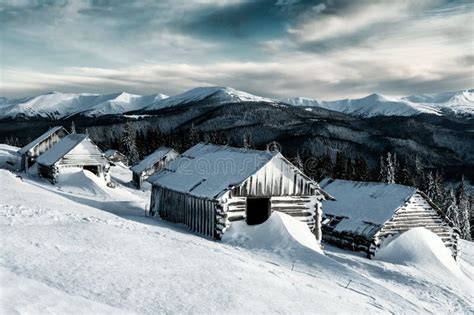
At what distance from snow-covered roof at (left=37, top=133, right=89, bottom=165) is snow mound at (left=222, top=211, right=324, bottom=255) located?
25.7 metres

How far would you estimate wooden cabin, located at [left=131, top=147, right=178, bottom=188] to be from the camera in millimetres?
57812

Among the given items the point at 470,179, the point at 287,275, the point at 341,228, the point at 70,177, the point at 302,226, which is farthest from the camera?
the point at 470,179

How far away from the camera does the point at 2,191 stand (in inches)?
1028

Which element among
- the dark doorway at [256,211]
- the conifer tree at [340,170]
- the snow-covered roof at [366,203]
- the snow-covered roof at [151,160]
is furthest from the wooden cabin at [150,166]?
the snow-covered roof at [366,203]

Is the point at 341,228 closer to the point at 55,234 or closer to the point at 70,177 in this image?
the point at 55,234

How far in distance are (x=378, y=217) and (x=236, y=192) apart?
9.21m

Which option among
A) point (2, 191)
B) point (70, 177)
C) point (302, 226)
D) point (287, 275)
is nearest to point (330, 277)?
point (287, 275)

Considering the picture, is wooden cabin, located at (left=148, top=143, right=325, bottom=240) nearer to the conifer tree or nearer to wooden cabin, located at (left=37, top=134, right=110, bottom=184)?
wooden cabin, located at (left=37, top=134, right=110, bottom=184)

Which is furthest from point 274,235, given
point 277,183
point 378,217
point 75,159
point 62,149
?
point 62,149

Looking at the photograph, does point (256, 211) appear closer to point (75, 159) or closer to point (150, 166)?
point (75, 159)

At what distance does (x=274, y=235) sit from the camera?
73.1 feet

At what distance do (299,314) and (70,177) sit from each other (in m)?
35.2

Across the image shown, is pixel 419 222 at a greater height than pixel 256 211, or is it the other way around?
pixel 419 222

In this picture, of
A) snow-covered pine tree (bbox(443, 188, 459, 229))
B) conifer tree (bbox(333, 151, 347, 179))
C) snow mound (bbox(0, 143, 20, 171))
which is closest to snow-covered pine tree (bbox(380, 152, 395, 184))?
conifer tree (bbox(333, 151, 347, 179))
